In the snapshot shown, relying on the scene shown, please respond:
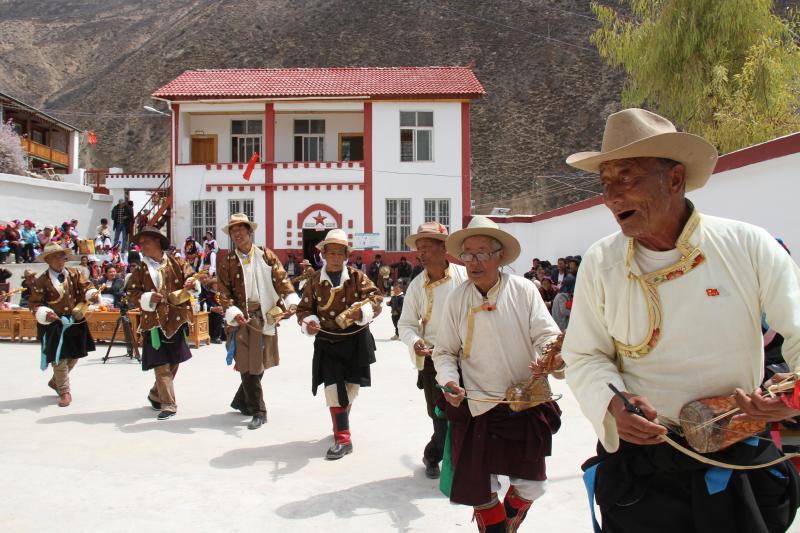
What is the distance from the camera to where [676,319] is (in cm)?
214

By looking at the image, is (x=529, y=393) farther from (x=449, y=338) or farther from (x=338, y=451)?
(x=338, y=451)

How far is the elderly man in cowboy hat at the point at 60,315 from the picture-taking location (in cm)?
759

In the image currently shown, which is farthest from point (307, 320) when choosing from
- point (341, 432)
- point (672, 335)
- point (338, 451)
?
point (672, 335)

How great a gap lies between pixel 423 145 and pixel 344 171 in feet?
11.2

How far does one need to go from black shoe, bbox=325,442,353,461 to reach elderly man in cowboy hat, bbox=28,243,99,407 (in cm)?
384

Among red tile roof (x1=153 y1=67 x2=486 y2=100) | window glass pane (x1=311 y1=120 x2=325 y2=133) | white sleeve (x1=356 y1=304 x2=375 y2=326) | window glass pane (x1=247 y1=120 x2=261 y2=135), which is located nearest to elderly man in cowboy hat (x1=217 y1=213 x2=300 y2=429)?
white sleeve (x1=356 y1=304 x2=375 y2=326)

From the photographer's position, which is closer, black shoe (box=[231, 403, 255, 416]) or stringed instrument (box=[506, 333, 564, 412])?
stringed instrument (box=[506, 333, 564, 412])

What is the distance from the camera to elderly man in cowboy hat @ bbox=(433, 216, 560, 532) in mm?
3430

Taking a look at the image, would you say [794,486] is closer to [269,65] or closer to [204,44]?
[269,65]

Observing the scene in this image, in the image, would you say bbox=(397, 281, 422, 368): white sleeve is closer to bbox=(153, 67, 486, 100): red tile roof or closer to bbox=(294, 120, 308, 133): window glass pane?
bbox=(153, 67, 486, 100): red tile roof

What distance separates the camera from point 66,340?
301 inches

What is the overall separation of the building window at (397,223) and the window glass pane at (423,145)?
1.91 m

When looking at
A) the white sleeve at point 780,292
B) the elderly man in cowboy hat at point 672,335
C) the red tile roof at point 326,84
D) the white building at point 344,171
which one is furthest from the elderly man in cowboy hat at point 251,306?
the red tile roof at point 326,84

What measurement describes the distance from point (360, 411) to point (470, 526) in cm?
316
